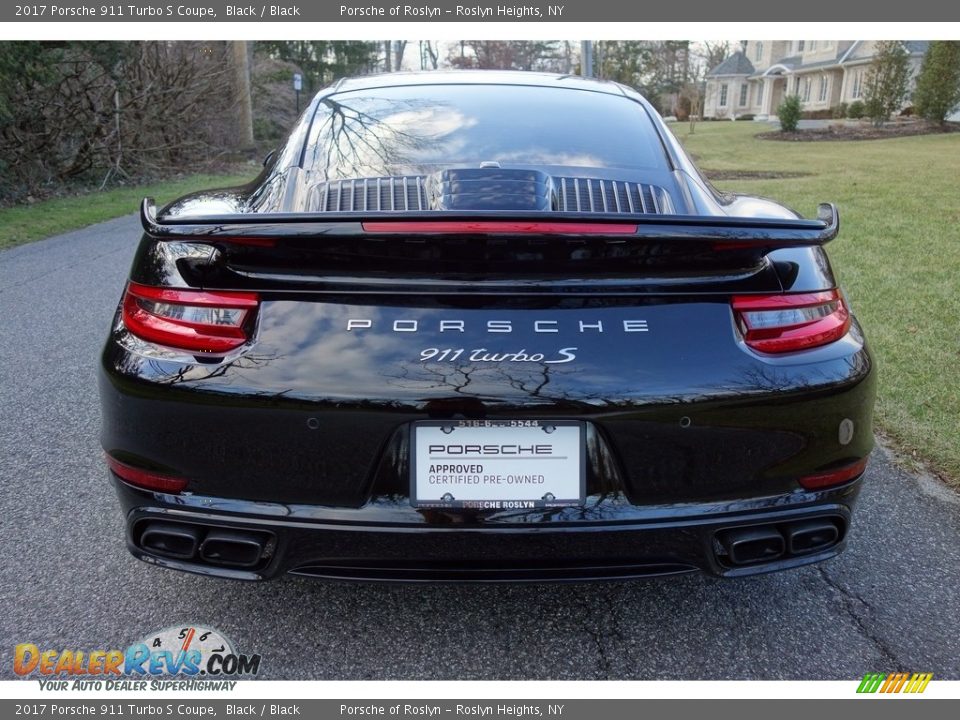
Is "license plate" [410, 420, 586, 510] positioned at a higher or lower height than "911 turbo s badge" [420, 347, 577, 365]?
lower

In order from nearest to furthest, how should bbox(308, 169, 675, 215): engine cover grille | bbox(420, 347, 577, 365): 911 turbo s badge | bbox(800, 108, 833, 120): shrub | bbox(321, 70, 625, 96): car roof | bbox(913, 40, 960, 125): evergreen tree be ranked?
1. bbox(420, 347, 577, 365): 911 turbo s badge
2. bbox(308, 169, 675, 215): engine cover grille
3. bbox(321, 70, 625, 96): car roof
4. bbox(913, 40, 960, 125): evergreen tree
5. bbox(800, 108, 833, 120): shrub

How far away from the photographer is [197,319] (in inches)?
78.7

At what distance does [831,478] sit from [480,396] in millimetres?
993

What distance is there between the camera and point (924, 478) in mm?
3422

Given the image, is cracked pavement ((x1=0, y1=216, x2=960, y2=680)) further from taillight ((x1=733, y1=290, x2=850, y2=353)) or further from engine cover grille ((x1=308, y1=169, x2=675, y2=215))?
engine cover grille ((x1=308, y1=169, x2=675, y2=215))

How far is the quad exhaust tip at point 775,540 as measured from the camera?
2.04 metres

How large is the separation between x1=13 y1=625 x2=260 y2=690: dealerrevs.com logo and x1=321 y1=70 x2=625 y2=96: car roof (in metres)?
2.19

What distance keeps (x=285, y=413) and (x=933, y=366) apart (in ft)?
13.7

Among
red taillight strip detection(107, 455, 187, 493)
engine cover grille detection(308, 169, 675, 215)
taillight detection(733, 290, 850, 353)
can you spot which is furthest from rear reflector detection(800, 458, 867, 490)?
red taillight strip detection(107, 455, 187, 493)

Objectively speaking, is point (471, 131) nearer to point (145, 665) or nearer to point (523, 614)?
point (523, 614)

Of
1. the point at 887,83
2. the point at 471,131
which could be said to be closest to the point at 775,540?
the point at 471,131

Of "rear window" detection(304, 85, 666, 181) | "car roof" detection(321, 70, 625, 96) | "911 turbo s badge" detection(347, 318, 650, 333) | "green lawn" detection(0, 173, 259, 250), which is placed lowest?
"green lawn" detection(0, 173, 259, 250)

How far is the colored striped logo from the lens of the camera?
2137 mm
